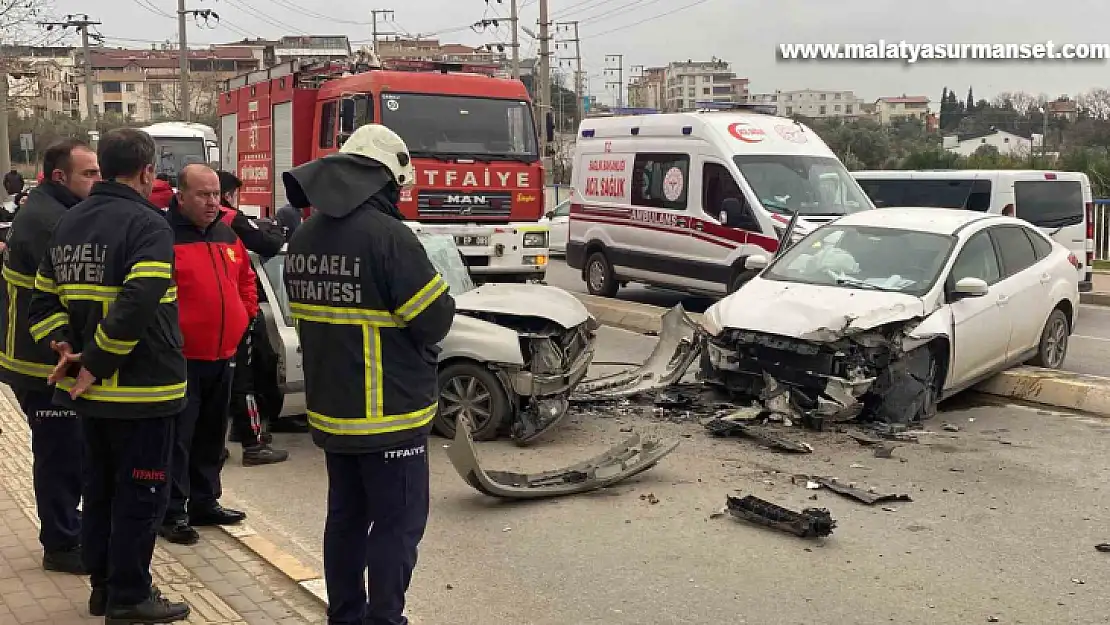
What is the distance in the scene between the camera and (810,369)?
307 inches

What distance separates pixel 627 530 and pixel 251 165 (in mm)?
13438

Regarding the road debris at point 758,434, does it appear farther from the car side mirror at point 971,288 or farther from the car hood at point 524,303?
the car side mirror at point 971,288

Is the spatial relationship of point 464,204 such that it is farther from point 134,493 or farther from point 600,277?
point 134,493

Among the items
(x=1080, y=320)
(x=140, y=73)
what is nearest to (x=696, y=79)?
(x=140, y=73)

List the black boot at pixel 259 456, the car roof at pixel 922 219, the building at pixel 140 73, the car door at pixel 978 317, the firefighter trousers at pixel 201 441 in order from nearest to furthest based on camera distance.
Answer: the firefighter trousers at pixel 201 441
the black boot at pixel 259 456
the car door at pixel 978 317
the car roof at pixel 922 219
the building at pixel 140 73

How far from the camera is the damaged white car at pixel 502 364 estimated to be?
759 cm

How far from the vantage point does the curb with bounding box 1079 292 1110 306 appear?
1625cm

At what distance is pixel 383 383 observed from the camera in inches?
144

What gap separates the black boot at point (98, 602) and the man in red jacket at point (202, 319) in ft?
2.52

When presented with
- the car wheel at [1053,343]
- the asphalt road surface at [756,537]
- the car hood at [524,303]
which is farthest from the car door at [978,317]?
the car hood at [524,303]

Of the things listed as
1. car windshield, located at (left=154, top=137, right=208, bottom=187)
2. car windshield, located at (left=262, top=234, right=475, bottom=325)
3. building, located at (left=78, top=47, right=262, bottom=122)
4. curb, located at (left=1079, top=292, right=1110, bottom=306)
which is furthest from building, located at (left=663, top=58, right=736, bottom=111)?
car windshield, located at (left=262, top=234, right=475, bottom=325)

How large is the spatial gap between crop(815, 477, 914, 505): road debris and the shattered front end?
1237 mm

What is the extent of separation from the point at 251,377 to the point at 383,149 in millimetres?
3767

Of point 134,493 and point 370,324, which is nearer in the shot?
point 370,324
